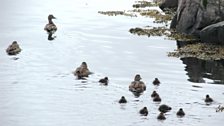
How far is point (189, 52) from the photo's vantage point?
58938mm

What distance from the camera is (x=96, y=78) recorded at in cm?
4812

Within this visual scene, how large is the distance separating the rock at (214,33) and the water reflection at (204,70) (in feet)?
18.1

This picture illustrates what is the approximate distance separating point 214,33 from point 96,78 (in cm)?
1796

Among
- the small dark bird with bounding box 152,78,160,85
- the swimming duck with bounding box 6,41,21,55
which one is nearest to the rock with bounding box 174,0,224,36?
the swimming duck with bounding box 6,41,21,55

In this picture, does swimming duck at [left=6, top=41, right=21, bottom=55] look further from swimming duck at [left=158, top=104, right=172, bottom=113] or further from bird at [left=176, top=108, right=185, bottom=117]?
bird at [left=176, top=108, right=185, bottom=117]

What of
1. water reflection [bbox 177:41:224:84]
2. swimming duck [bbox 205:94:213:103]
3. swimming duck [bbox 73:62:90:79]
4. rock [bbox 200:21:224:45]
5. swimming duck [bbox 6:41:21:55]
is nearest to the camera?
swimming duck [bbox 205:94:213:103]

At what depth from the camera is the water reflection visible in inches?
1931

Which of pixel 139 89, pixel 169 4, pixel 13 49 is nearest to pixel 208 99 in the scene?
pixel 139 89

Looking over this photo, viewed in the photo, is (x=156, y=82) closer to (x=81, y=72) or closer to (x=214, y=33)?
(x=81, y=72)

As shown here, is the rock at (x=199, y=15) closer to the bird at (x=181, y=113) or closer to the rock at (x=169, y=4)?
the rock at (x=169, y=4)

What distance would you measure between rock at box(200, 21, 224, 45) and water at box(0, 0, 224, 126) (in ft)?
11.3

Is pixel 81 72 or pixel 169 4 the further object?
pixel 169 4

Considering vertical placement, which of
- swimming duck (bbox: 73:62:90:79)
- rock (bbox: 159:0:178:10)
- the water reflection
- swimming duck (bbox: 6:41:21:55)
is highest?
rock (bbox: 159:0:178:10)

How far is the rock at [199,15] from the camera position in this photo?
214 ft
